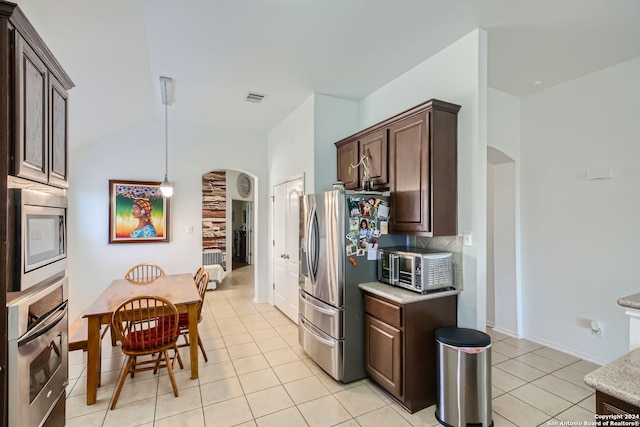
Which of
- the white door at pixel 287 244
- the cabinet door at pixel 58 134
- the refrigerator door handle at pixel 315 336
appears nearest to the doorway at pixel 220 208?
the white door at pixel 287 244

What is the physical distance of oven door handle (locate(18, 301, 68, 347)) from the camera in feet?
4.34

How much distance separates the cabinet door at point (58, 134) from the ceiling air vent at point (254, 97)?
89.5 inches

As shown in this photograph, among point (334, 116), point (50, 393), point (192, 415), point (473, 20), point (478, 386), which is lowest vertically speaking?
point (192, 415)

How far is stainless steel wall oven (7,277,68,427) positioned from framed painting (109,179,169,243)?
322 cm

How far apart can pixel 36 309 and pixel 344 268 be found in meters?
2.03

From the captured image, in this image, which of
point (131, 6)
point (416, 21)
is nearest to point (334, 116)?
point (416, 21)

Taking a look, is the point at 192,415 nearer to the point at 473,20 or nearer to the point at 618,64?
the point at 473,20

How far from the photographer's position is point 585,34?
8.34 feet

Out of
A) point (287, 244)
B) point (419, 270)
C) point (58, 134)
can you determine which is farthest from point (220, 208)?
point (419, 270)

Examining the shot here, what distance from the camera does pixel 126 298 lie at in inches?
113

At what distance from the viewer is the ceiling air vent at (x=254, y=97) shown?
12.9 ft

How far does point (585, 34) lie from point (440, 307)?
8.42 ft

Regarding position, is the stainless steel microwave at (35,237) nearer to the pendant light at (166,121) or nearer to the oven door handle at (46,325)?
→ the oven door handle at (46,325)

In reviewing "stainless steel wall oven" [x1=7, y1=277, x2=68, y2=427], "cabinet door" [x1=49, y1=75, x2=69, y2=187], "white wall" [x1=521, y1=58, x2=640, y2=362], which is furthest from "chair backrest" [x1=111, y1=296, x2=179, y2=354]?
"white wall" [x1=521, y1=58, x2=640, y2=362]
